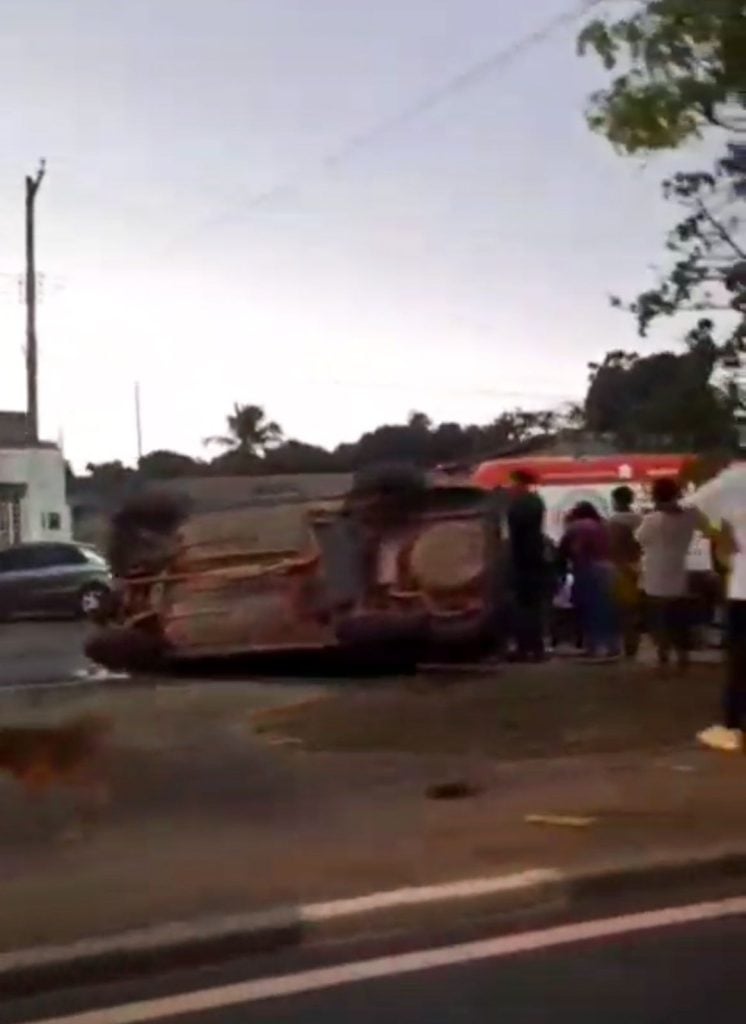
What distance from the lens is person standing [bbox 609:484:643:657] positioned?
17375 mm

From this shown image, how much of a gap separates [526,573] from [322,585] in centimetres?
168

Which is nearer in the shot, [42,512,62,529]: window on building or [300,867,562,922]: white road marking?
[300,867,562,922]: white road marking

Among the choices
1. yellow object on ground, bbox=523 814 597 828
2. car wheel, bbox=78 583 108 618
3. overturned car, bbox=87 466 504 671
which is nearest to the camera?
yellow object on ground, bbox=523 814 597 828

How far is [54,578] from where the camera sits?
109 ft

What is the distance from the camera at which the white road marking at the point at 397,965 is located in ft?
21.2

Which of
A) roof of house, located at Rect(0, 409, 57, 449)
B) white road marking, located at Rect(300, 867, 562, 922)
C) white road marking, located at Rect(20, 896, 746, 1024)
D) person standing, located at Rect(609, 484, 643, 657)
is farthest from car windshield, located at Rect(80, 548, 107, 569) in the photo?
white road marking, located at Rect(20, 896, 746, 1024)

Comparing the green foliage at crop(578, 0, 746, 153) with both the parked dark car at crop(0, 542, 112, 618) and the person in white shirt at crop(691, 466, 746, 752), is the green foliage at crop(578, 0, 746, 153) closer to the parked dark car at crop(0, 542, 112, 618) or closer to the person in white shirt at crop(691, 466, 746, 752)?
the person in white shirt at crop(691, 466, 746, 752)

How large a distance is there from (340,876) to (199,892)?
0.61 metres

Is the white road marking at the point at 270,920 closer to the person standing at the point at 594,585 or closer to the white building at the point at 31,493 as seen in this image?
the person standing at the point at 594,585

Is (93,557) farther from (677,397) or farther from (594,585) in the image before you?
(677,397)

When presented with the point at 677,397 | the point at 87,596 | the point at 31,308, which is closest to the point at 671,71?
the point at 677,397

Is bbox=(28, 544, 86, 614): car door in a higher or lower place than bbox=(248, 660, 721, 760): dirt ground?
higher

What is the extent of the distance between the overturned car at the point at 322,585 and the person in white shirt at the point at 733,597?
518cm

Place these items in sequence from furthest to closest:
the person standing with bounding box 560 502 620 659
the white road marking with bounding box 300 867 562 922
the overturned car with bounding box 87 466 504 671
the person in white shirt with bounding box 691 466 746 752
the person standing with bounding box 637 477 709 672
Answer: the person standing with bounding box 560 502 620 659
the overturned car with bounding box 87 466 504 671
the person standing with bounding box 637 477 709 672
the person in white shirt with bounding box 691 466 746 752
the white road marking with bounding box 300 867 562 922
